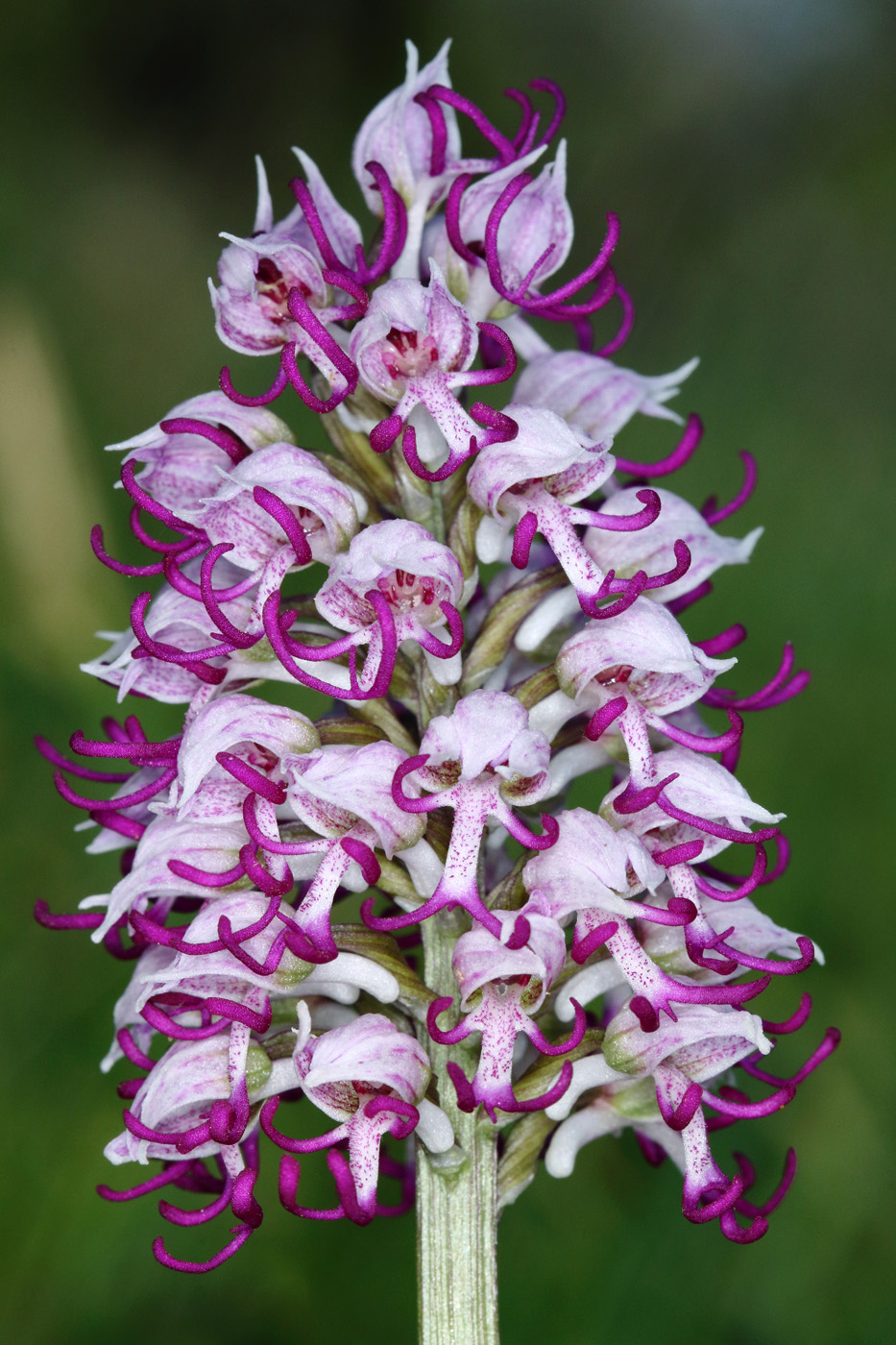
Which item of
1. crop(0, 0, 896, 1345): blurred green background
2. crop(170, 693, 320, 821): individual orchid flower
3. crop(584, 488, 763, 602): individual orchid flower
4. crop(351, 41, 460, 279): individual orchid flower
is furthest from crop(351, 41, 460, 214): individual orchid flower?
crop(0, 0, 896, 1345): blurred green background

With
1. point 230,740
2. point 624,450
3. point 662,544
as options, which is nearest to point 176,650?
point 230,740

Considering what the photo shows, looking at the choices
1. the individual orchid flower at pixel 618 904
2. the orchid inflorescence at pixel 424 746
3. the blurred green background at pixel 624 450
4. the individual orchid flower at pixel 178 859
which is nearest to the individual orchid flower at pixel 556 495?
the orchid inflorescence at pixel 424 746

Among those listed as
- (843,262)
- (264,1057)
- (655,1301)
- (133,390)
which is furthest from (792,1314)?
(843,262)

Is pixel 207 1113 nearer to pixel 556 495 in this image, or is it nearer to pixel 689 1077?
pixel 689 1077

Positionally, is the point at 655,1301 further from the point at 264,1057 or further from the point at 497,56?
the point at 497,56

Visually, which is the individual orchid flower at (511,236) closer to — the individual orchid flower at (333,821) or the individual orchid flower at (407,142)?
the individual orchid flower at (407,142)

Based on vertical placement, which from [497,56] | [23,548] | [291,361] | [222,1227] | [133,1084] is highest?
[497,56]

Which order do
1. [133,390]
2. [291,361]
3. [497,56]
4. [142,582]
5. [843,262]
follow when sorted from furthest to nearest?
[497,56]
[843,262]
[133,390]
[142,582]
[291,361]
